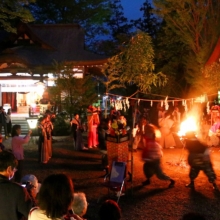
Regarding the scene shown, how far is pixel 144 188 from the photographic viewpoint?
29.7ft

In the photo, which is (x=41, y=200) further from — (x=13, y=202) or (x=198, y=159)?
(x=198, y=159)

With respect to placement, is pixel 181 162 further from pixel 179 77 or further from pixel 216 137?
pixel 179 77

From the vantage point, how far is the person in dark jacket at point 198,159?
870 centimetres

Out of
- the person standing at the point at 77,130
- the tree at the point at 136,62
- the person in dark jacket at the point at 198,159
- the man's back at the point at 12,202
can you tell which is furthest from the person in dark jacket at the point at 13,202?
the tree at the point at 136,62

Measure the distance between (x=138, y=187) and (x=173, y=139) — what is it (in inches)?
231

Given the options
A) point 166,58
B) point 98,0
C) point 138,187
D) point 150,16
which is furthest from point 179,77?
point 138,187

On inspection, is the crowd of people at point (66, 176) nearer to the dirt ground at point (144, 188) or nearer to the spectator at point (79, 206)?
the spectator at point (79, 206)

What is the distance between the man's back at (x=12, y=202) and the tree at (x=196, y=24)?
1755 centimetres

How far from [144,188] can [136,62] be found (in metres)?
9.71

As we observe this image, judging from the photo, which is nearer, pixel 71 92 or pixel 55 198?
pixel 55 198

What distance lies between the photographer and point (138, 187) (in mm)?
Answer: 9125

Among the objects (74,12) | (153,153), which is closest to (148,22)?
(74,12)

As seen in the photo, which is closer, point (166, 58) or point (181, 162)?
point (181, 162)

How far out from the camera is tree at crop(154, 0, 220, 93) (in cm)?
2077
